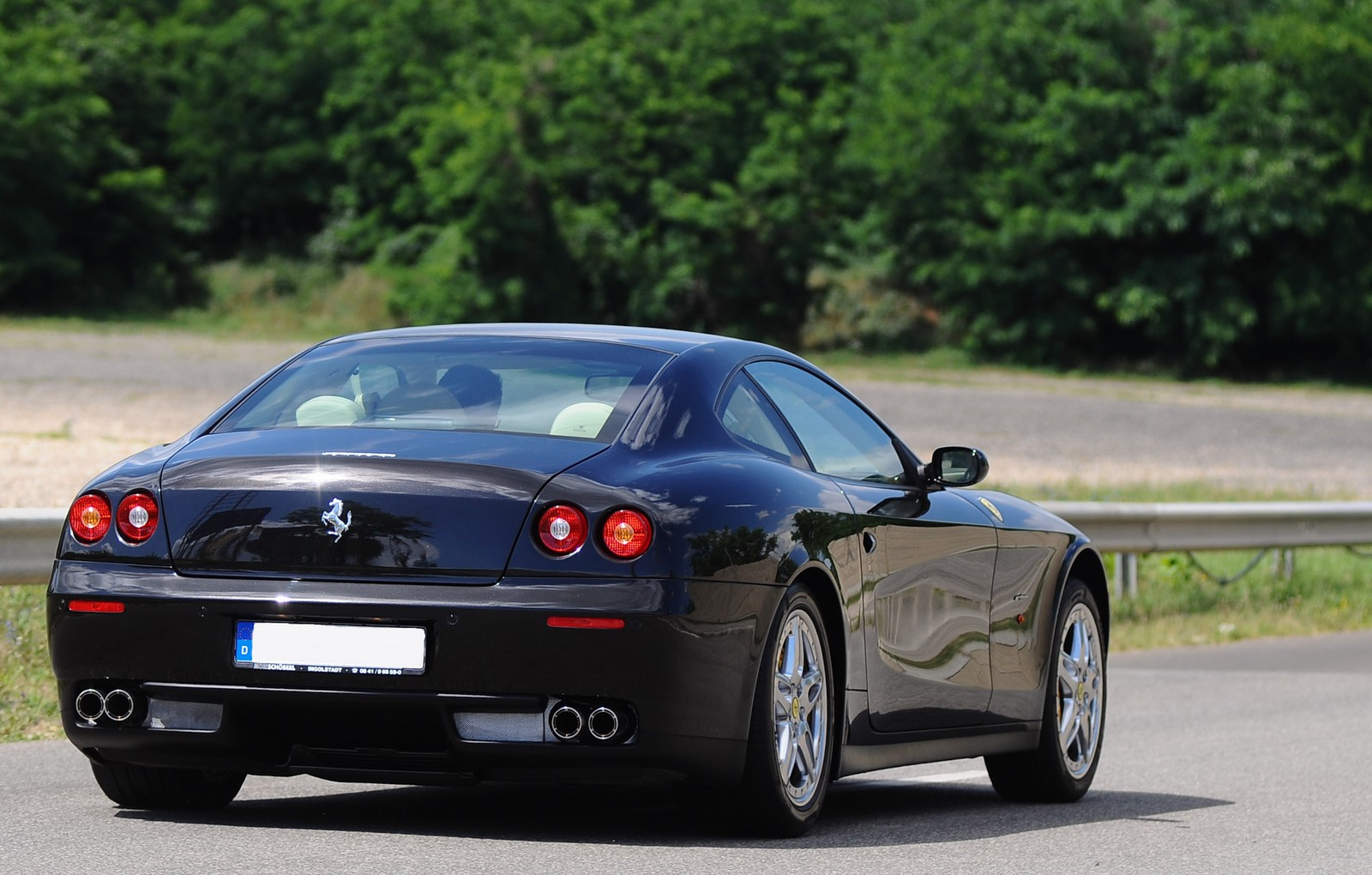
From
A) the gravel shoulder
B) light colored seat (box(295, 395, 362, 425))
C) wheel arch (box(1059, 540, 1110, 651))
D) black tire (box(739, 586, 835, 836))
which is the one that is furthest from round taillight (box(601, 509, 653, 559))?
the gravel shoulder

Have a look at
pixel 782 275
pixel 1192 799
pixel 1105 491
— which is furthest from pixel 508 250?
pixel 1192 799

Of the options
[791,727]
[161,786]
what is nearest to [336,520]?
[161,786]

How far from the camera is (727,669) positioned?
17.8 ft

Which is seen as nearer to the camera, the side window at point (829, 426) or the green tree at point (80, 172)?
the side window at point (829, 426)

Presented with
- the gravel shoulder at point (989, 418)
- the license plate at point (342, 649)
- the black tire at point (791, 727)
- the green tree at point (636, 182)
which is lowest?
the gravel shoulder at point (989, 418)

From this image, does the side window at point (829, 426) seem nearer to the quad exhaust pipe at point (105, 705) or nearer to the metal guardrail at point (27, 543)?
A: the quad exhaust pipe at point (105, 705)

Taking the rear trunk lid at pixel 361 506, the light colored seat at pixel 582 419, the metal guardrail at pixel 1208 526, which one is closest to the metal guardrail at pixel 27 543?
the rear trunk lid at pixel 361 506

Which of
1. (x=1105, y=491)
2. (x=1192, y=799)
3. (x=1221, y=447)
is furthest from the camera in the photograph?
(x=1221, y=447)

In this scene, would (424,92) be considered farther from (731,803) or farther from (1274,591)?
(731,803)

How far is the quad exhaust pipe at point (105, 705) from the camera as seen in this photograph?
18.1 feet

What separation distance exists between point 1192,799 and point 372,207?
4873 cm

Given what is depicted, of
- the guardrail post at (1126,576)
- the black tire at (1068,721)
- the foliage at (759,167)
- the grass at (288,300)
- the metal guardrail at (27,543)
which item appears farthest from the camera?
the grass at (288,300)

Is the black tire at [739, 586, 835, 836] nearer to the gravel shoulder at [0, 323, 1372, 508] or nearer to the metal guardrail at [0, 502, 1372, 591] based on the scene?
the metal guardrail at [0, 502, 1372, 591]

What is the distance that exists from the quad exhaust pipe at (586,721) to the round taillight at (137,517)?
1099 mm
